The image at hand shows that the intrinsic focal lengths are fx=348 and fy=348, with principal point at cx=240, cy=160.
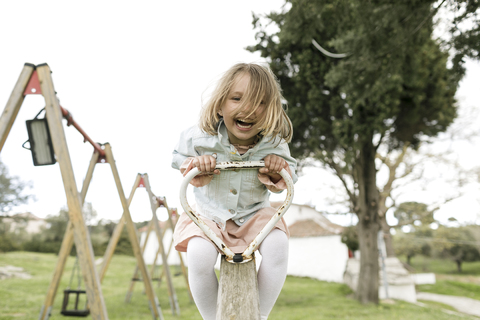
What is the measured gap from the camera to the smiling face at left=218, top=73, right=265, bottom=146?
5.53ft

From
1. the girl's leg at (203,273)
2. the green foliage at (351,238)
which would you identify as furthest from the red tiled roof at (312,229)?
the girl's leg at (203,273)

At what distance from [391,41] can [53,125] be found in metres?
3.88

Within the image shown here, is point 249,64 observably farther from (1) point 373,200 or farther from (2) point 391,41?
(1) point 373,200

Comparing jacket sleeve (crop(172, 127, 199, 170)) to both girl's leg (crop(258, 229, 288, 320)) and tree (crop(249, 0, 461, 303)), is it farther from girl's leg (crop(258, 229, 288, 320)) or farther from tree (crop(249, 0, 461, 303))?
tree (crop(249, 0, 461, 303))

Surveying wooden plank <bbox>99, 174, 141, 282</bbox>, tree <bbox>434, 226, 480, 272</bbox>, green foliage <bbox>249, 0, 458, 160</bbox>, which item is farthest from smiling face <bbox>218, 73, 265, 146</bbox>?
tree <bbox>434, 226, 480, 272</bbox>

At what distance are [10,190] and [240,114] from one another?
11764 mm

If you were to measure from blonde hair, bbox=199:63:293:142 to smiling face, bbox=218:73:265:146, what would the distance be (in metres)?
0.01

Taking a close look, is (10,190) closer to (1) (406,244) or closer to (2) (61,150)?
(2) (61,150)

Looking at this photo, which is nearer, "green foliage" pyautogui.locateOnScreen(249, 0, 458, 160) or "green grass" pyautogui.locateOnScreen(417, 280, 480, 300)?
"green foliage" pyautogui.locateOnScreen(249, 0, 458, 160)

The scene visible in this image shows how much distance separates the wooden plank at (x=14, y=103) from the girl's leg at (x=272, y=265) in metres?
2.33

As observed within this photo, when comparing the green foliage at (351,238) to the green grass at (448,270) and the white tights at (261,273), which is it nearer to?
the green grass at (448,270)

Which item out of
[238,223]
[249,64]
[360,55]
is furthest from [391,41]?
[238,223]

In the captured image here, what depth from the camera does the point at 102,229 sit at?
21828 mm

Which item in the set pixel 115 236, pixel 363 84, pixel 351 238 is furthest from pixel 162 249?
pixel 351 238
